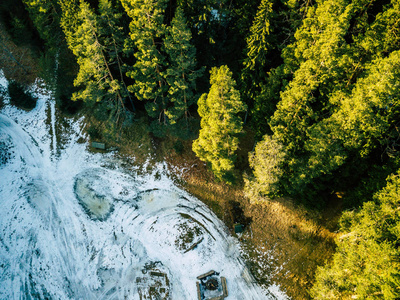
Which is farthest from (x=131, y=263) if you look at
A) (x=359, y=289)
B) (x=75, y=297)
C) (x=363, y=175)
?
(x=363, y=175)

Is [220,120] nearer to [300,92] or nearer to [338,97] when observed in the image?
[300,92]

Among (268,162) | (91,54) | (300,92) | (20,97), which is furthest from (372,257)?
(20,97)

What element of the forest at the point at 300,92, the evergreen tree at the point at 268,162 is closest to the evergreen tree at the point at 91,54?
the forest at the point at 300,92

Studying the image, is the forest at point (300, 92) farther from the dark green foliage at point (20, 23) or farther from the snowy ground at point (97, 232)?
the dark green foliage at point (20, 23)

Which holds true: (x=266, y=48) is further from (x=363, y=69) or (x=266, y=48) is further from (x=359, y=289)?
(x=359, y=289)

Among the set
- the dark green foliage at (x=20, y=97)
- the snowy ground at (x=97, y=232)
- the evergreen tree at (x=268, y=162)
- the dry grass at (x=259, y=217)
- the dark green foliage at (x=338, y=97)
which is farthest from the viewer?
the dark green foliage at (x=20, y=97)

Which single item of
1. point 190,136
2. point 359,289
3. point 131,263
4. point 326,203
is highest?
point 190,136

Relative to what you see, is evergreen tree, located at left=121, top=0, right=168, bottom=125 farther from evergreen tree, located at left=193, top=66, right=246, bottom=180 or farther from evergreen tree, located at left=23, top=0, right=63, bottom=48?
evergreen tree, located at left=23, top=0, right=63, bottom=48
